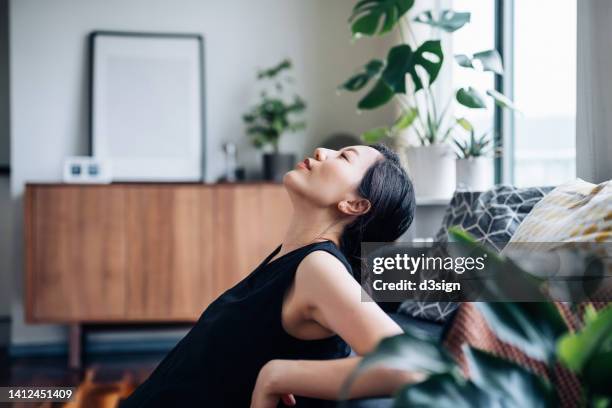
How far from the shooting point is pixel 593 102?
2.00m

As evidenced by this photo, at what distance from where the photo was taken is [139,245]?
3.63m

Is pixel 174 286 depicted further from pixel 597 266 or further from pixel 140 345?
pixel 597 266

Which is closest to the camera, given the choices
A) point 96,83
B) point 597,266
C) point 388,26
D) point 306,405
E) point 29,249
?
point 597,266

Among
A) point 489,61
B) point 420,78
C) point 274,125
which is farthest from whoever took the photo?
point 274,125

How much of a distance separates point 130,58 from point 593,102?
9.62 ft

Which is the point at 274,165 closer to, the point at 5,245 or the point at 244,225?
the point at 244,225

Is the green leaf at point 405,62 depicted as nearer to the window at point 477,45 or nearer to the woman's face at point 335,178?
the window at point 477,45

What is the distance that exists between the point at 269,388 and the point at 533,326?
0.54 meters

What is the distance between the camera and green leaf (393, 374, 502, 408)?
51cm

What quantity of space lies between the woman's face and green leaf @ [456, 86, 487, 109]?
Answer: 1515 millimetres

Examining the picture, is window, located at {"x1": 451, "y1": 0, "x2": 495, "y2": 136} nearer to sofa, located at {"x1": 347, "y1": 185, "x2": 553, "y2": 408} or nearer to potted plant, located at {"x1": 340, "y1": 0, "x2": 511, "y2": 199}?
potted plant, located at {"x1": 340, "y1": 0, "x2": 511, "y2": 199}

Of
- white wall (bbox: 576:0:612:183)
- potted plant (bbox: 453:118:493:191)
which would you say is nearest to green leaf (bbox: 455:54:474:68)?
potted plant (bbox: 453:118:493:191)

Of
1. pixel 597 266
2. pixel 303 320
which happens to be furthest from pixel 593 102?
pixel 597 266

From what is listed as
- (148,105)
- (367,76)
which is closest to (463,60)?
(367,76)
